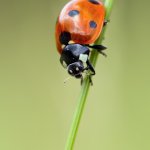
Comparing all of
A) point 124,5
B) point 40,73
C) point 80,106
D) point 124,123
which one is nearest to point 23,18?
point 40,73

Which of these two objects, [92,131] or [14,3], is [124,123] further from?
[14,3]

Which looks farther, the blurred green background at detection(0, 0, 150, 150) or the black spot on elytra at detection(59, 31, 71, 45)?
the blurred green background at detection(0, 0, 150, 150)

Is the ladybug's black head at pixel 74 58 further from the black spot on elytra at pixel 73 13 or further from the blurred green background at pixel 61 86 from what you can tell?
the blurred green background at pixel 61 86

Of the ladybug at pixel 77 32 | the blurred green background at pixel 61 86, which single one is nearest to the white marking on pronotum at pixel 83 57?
the ladybug at pixel 77 32

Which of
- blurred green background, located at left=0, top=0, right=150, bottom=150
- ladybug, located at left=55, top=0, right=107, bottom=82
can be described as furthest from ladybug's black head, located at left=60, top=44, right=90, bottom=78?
blurred green background, located at left=0, top=0, right=150, bottom=150

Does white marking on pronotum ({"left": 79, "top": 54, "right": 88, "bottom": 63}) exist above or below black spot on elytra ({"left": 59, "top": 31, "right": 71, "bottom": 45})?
below

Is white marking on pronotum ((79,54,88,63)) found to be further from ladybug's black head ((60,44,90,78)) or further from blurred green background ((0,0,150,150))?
blurred green background ((0,0,150,150))
